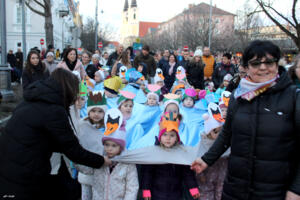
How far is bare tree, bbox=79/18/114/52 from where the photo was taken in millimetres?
52750

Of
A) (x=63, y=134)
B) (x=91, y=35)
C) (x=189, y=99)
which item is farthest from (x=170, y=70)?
(x=91, y=35)

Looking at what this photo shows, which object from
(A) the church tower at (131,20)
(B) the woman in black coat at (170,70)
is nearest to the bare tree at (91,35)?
(B) the woman in black coat at (170,70)

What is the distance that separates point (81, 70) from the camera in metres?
8.09

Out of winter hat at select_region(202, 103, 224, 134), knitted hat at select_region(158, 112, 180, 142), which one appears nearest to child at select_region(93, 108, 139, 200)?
knitted hat at select_region(158, 112, 180, 142)

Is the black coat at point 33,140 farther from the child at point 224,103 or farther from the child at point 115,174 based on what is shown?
the child at point 224,103

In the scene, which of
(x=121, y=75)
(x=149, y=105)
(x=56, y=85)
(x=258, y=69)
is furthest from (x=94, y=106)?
(x=121, y=75)

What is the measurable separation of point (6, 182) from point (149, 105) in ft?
12.9

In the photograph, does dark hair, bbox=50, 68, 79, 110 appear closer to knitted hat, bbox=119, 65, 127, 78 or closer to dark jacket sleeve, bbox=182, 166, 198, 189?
dark jacket sleeve, bbox=182, 166, 198, 189

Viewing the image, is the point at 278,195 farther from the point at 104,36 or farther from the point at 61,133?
the point at 104,36

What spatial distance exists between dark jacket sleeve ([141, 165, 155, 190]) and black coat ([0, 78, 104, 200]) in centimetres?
114

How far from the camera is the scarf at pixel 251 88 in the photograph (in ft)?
7.24

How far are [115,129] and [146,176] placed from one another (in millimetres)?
633

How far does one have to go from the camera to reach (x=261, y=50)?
89.1 inches

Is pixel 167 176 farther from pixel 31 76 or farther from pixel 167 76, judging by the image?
pixel 167 76
